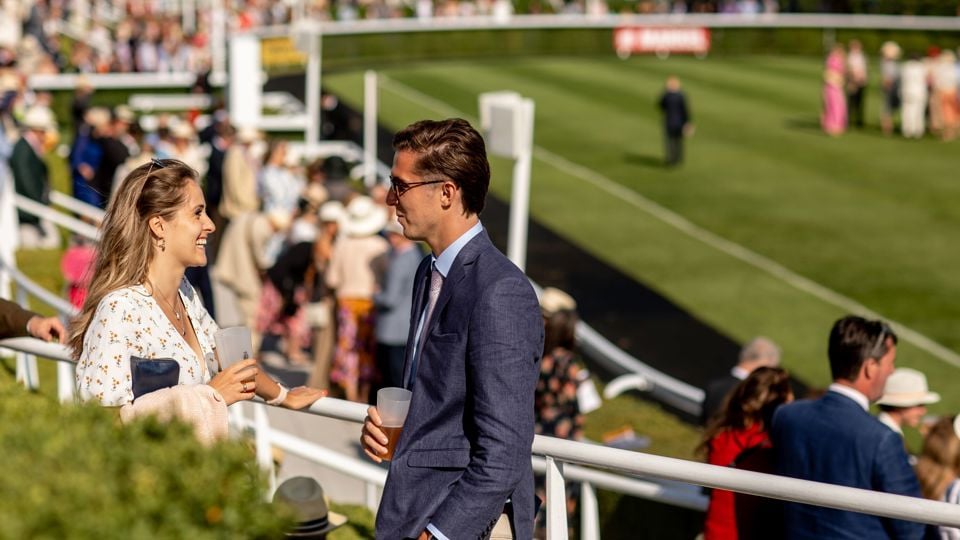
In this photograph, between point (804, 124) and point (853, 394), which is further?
point (804, 124)

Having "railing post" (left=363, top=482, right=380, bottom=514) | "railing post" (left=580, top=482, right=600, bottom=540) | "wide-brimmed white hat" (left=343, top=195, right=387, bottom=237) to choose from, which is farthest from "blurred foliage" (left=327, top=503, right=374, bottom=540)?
"wide-brimmed white hat" (left=343, top=195, right=387, bottom=237)

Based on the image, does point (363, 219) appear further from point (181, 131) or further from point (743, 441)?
point (743, 441)

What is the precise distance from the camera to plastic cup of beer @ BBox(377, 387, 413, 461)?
3.44m

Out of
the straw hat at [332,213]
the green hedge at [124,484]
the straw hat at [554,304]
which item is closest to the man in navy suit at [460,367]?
the green hedge at [124,484]

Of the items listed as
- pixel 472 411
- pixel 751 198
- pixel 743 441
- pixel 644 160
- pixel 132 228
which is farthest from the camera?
pixel 644 160

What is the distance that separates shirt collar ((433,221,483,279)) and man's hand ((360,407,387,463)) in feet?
1.41

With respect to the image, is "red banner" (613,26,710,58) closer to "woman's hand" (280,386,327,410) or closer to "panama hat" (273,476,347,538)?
"panama hat" (273,476,347,538)

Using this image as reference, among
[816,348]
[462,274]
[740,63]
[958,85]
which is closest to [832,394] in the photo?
[462,274]

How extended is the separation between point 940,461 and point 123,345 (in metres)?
3.53

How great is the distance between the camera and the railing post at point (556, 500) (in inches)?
140

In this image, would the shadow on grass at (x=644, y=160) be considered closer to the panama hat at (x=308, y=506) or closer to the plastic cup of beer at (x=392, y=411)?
the panama hat at (x=308, y=506)

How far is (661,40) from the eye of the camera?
4122cm

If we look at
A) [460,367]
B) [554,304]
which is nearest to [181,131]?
[554,304]

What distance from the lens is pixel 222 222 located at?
15.0 metres
